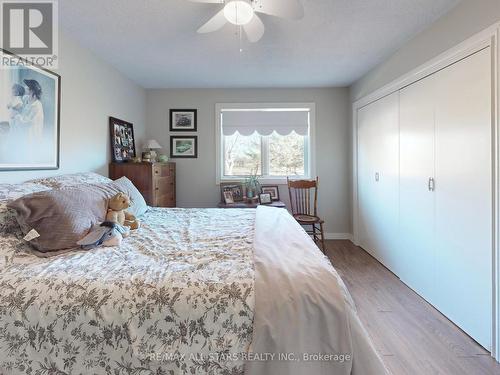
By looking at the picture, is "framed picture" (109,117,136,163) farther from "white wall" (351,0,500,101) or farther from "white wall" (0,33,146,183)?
"white wall" (351,0,500,101)

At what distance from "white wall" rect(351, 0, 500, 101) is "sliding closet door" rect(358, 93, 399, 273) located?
0.92 feet

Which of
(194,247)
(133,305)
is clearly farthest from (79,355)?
(194,247)

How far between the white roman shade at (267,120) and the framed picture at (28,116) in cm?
229

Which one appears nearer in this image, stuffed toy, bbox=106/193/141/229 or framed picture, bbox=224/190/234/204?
stuffed toy, bbox=106/193/141/229

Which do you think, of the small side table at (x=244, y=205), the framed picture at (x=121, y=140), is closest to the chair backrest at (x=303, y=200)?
the small side table at (x=244, y=205)

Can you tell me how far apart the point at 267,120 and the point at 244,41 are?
1670 mm

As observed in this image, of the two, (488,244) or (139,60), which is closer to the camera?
(488,244)

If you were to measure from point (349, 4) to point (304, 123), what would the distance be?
220cm

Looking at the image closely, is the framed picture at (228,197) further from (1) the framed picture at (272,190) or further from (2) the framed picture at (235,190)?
(1) the framed picture at (272,190)

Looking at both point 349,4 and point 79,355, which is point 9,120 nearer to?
point 79,355

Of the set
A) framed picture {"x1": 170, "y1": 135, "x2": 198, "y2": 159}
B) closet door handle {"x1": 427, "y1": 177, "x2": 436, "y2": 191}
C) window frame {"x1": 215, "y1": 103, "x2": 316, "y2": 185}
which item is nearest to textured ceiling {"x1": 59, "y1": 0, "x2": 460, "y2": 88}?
window frame {"x1": 215, "y1": 103, "x2": 316, "y2": 185}

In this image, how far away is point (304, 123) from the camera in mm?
4152

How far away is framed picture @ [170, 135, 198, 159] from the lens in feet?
13.6

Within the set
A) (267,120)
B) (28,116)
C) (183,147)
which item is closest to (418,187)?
(267,120)
